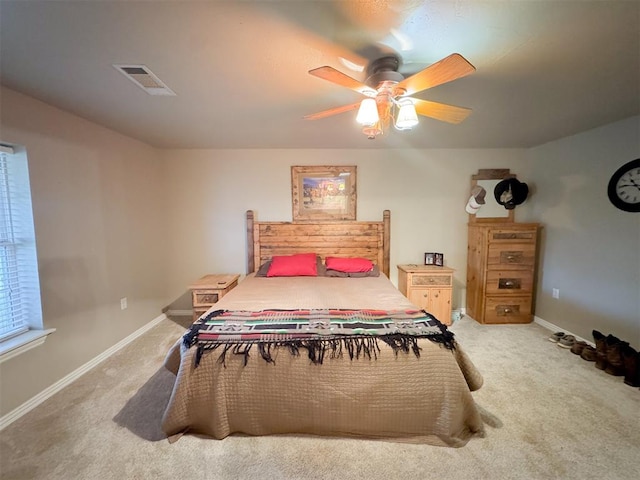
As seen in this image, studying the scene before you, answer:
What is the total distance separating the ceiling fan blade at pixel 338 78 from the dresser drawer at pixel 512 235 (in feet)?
8.35

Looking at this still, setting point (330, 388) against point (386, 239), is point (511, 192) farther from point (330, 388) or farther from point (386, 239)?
point (330, 388)

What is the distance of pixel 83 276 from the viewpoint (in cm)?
Result: 239

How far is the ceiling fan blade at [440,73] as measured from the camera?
115 centimetres

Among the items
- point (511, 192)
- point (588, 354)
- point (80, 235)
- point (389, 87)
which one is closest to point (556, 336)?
point (588, 354)

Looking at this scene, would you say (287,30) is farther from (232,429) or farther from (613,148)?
(613,148)

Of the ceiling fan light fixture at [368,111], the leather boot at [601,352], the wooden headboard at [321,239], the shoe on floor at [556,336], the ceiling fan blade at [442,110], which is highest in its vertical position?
the ceiling fan blade at [442,110]

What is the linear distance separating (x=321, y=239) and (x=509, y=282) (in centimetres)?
236

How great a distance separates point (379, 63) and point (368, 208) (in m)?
2.24

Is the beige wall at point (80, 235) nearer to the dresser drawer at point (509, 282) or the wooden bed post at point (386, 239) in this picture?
the wooden bed post at point (386, 239)

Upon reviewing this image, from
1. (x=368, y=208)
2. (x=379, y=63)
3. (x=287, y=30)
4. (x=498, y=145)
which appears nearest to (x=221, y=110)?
(x=287, y=30)

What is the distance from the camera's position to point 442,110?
66.2 inches

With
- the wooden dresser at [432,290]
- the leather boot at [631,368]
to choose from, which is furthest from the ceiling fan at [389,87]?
the leather boot at [631,368]

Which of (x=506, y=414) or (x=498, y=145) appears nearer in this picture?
(x=506, y=414)

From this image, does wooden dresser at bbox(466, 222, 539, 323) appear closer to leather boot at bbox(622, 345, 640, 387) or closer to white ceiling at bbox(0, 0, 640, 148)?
leather boot at bbox(622, 345, 640, 387)
